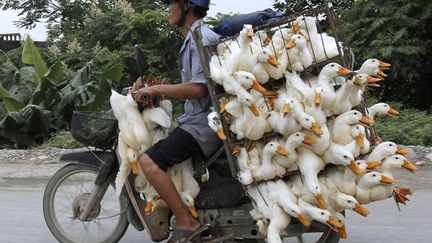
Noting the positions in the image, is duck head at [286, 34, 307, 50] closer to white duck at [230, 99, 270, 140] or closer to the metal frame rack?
the metal frame rack

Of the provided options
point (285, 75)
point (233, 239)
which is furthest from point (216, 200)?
point (285, 75)

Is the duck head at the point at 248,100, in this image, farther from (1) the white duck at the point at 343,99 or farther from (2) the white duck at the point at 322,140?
(1) the white duck at the point at 343,99

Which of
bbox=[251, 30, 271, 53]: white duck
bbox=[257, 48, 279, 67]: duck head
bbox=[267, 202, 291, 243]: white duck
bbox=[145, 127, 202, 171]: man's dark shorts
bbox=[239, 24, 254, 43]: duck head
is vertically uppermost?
bbox=[239, 24, 254, 43]: duck head

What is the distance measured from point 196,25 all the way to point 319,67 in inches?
32.3

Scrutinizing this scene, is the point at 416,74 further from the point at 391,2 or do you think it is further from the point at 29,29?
the point at 29,29

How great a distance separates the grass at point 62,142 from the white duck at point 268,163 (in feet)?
23.0

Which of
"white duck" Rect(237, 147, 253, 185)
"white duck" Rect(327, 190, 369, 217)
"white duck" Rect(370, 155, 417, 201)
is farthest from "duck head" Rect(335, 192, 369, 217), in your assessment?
"white duck" Rect(237, 147, 253, 185)

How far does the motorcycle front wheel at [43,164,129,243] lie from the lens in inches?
171

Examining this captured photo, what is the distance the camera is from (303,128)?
3350mm

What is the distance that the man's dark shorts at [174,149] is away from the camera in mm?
3758

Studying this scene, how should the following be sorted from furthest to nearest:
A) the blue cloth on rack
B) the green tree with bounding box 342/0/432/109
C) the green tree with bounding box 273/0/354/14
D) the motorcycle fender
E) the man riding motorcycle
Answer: the green tree with bounding box 273/0/354/14 → the green tree with bounding box 342/0/432/109 → the motorcycle fender → the man riding motorcycle → the blue cloth on rack

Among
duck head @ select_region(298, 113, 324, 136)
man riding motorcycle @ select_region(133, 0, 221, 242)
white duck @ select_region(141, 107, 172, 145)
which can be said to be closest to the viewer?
duck head @ select_region(298, 113, 324, 136)

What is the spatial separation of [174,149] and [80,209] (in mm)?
1061

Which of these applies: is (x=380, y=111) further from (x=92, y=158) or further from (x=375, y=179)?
(x=92, y=158)
